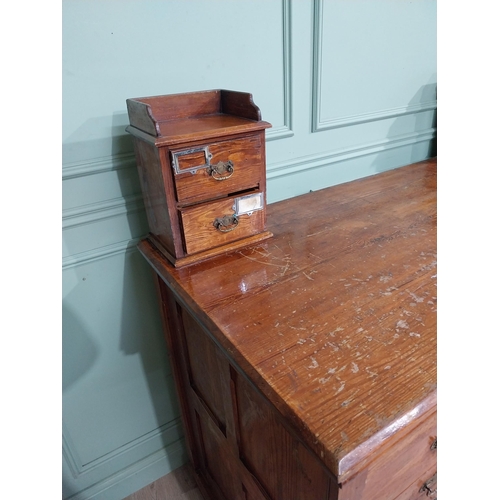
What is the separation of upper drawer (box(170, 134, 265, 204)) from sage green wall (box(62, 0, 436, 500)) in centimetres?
23

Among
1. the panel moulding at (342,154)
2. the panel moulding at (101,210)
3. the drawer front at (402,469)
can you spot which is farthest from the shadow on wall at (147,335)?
the drawer front at (402,469)

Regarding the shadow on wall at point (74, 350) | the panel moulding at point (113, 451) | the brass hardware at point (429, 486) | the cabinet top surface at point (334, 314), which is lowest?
the panel moulding at point (113, 451)

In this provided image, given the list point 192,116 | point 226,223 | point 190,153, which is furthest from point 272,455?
point 192,116

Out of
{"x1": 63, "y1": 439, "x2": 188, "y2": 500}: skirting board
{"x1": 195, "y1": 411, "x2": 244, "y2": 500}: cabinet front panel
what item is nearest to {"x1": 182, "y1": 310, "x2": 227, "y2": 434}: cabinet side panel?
{"x1": 195, "y1": 411, "x2": 244, "y2": 500}: cabinet front panel

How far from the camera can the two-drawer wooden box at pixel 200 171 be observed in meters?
0.69

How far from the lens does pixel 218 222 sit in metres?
0.76

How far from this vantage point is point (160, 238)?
2.68 feet

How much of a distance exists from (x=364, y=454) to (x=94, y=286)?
738 millimetres

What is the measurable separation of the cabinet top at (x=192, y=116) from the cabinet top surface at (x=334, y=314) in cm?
25

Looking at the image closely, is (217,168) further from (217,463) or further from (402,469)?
(217,463)

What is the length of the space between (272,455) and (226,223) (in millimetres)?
427

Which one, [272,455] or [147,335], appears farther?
[147,335]

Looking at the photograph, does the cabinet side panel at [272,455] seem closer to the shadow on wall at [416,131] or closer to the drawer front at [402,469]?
the drawer front at [402,469]
